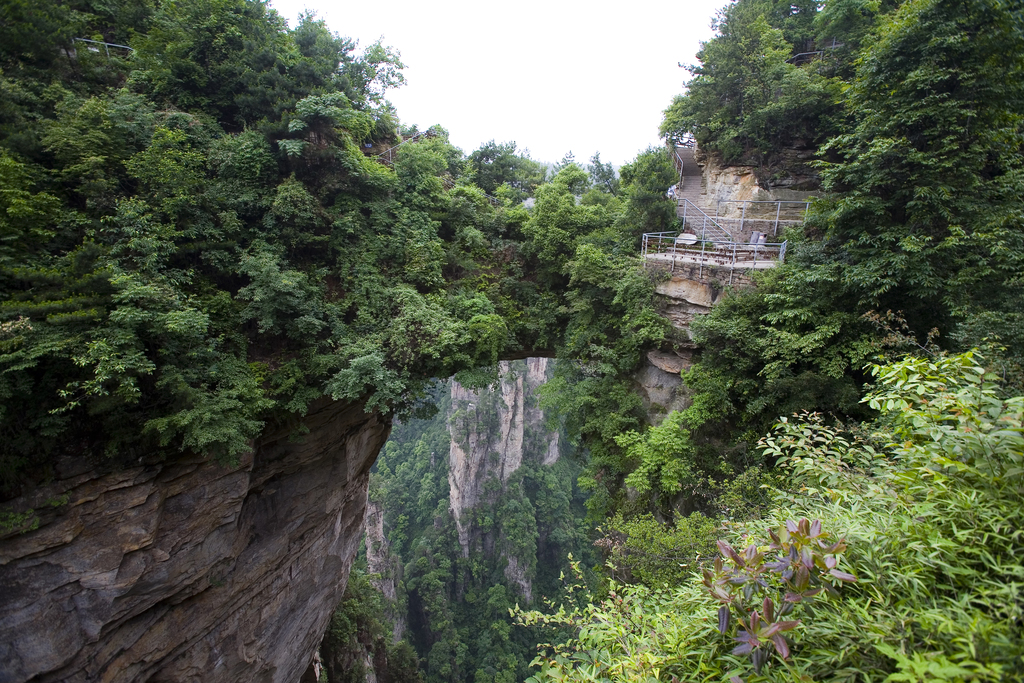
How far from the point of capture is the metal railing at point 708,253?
868 cm

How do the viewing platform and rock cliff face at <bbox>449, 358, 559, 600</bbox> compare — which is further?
rock cliff face at <bbox>449, 358, 559, 600</bbox>

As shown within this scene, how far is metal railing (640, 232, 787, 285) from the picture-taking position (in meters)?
8.68

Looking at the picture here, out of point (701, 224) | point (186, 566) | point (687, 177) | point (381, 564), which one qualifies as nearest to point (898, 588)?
point (186, 566)

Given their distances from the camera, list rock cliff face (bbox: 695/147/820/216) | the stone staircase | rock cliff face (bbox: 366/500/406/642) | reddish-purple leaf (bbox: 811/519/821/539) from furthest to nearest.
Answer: rock cliff face (bbox: 366/500/406/642)
the stone staircase
rock cliff face (bbox: 695/147/820/216)
reddish-purple leaf (bbox: 811/519/821/539)

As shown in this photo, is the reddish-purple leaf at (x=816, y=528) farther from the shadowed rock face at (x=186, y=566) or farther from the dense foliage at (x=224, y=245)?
the shadowed rock face at (x=186, y=566)

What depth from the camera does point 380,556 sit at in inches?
1087

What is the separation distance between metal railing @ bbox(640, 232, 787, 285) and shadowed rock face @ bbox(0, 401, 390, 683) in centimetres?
872

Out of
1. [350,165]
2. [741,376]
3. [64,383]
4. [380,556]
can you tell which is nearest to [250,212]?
[350,165]

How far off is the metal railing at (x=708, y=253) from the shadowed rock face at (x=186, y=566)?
28.6ft

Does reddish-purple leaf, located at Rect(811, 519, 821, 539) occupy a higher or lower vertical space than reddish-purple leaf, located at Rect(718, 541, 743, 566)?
higher

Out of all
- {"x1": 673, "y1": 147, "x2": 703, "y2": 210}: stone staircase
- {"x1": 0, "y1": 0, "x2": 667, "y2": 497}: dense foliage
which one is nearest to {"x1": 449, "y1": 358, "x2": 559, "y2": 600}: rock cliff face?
{"x1": 673, "y1": 147, "x2": 703, "y2": 210}: stone staircase

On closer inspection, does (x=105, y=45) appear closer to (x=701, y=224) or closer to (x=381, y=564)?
(x=701, y=224)

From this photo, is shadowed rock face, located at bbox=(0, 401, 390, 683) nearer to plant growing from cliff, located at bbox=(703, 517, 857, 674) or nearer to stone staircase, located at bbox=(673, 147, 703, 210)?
plant growing from cliff, located at bbox=(703, 517, 857, 674)

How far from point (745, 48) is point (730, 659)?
14.4 meters
